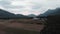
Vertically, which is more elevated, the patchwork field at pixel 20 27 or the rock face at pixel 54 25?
the rock face at pixel 54 25

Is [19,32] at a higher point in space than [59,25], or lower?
lower

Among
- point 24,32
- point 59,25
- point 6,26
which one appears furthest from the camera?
point 6,26

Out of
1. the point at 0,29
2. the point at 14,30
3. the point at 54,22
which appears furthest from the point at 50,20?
the point at 0,29

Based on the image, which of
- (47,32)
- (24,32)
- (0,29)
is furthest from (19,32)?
(47,32)

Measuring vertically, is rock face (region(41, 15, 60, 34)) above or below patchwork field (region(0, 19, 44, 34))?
above

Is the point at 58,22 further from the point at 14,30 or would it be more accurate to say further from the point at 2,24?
the point at 2,24

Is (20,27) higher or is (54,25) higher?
(54,25)

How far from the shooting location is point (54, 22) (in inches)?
248

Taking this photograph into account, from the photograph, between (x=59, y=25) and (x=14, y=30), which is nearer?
(x=59, y=25)

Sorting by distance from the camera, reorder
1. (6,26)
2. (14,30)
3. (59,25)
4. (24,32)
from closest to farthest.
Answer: (59,25) < (24,32) < (14,30) < (6,26)

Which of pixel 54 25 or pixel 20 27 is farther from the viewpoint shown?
pixel 20 27

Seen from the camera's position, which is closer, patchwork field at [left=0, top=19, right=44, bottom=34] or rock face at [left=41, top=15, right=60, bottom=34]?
rock face at [left=41, top=15, right=60, bottom=34]

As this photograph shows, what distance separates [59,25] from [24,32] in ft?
15.0

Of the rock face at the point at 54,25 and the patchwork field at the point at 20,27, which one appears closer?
the rock face at the point at 54,25
